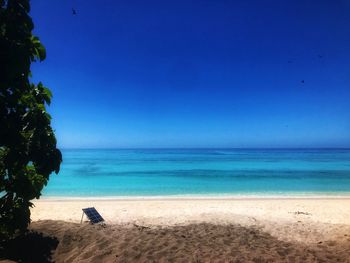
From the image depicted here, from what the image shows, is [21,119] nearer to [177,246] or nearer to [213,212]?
[177,246]

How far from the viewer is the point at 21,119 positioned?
397 centimetres

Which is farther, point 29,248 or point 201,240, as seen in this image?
point 201,240

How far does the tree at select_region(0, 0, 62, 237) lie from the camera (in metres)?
3.52

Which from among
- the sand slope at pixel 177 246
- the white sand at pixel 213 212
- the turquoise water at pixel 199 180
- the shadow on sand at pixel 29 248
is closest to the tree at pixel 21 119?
the shadow on sand at pixel 29 248

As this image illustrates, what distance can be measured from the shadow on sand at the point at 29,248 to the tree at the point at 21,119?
1.32 metres

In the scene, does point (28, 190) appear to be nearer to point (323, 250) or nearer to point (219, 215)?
point (323, 250)

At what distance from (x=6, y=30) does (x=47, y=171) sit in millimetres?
1863

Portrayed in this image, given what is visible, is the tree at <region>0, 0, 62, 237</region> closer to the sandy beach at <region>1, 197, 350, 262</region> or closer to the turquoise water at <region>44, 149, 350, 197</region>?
the sandy beach at <region>1, 197, 350, 262</region>

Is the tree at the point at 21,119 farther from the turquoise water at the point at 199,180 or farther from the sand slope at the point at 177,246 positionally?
the turquoise water at the point at 199,180

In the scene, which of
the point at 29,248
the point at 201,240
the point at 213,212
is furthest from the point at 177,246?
the point at 213,212

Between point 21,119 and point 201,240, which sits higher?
point 21,119

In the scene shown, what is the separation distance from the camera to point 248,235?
783 cm

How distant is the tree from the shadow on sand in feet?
4.34

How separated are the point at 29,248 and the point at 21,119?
3.49 metres
